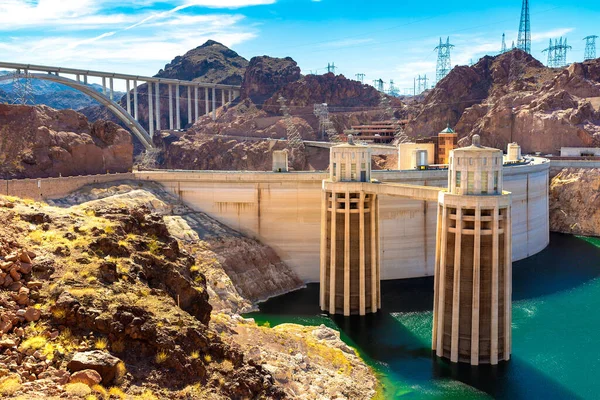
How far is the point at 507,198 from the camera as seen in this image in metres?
34.0

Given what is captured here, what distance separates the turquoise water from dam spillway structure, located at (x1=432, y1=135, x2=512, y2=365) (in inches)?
56.1

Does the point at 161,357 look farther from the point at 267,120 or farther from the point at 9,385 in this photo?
the point at 267,120

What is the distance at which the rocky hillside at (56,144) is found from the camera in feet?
173

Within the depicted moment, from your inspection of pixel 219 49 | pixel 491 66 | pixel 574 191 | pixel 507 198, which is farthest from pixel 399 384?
pixel 219 49

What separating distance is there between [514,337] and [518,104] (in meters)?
75.2

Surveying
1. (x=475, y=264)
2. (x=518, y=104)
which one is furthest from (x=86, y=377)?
(x=518, y=104)

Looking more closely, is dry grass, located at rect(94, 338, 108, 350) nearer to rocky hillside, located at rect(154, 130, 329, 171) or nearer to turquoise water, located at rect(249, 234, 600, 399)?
turquoise water, located at rect(249, 234, 600, 399)

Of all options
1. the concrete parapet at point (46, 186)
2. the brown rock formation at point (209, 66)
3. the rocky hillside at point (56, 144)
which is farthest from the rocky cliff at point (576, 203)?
the brown rock formation at point (209, 66)

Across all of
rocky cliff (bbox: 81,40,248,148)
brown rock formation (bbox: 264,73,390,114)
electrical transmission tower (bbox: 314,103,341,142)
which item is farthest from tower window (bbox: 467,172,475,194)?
rocky cliff (bbox: 81,40,248,148)

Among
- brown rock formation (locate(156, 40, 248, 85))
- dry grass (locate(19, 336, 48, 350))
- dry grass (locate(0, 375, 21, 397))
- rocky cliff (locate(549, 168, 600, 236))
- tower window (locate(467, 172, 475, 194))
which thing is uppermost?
brown rock formation (locate(156, 40, 248, 85))

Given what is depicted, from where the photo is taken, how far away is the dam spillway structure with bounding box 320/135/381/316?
43.6m

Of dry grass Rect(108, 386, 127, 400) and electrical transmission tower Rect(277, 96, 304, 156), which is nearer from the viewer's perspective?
dry grass Rect(108, 386, 127, 400)

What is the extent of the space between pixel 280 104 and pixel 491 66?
45518mm

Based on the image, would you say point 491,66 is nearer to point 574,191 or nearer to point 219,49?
point 574,191
